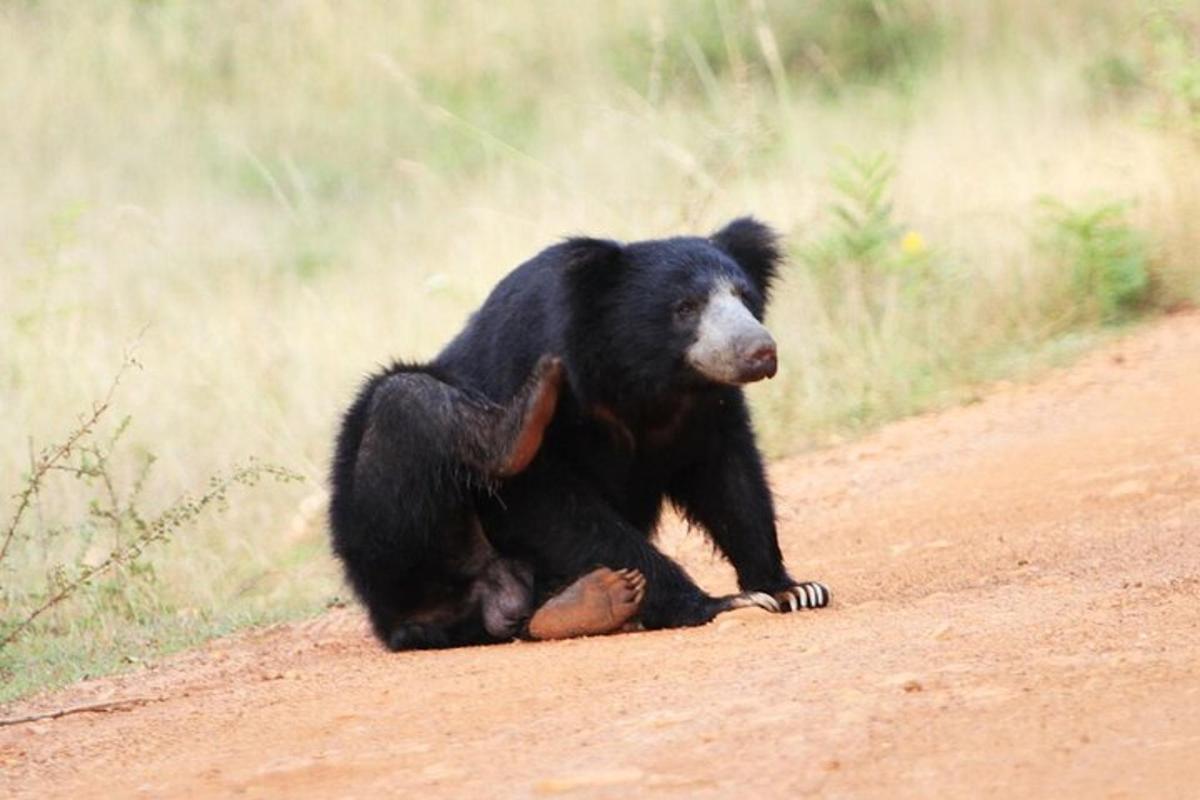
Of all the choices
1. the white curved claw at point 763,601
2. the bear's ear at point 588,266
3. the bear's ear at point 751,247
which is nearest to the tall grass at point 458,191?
the bear's ear at point 588,266

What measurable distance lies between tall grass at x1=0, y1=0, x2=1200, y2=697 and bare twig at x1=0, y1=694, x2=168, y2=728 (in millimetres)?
1262

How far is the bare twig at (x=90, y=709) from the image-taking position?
17.5ft

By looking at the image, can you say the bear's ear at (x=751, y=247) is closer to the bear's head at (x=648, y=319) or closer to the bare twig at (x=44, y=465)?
the bear's head at (x=648, y=319)

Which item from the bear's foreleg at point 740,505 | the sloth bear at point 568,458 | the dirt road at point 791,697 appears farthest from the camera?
the bear's foreleg at point 740,505

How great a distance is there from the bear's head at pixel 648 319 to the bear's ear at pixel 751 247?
0.22 metres

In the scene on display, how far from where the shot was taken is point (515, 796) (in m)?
3.69

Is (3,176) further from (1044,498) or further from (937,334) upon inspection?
(1044,498)

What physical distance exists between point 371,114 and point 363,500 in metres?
11.5

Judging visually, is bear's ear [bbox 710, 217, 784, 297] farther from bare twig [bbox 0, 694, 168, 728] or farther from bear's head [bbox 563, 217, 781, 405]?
bare twig [bbox 0, 694, 168, 728]

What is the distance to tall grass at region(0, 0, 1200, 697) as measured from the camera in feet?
32.9

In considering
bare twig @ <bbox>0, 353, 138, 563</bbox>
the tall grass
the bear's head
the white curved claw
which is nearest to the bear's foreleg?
the white curved claw

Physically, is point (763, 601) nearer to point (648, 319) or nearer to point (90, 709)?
point (648, 319)

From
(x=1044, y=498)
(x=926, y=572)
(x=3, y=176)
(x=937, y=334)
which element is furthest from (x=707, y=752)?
(x=3, y=176)

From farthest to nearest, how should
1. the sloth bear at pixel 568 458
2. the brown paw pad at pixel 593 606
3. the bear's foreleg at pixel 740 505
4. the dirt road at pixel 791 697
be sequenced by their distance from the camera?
the bear's foreleg at pixel 740 505, the sloth bear at pixel 568 458, the brown paw pad at pixel 593 606, the dirt road at pixel 791 697
